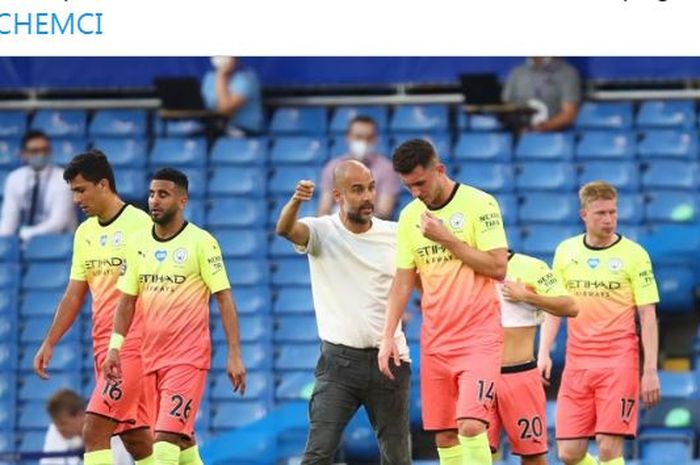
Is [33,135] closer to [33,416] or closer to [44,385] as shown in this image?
[44,385]

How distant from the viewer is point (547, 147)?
20.8 m

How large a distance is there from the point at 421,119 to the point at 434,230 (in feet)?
31.0

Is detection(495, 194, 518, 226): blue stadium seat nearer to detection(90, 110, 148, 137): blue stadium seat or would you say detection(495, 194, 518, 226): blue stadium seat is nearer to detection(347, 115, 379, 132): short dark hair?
detection(347, 115, 379, 132): short dark hair

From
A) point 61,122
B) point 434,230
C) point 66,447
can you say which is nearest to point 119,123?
point 61,122

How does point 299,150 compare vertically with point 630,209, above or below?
above

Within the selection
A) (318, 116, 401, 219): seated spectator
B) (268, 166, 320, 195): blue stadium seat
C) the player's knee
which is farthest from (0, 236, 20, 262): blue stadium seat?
the player's knee

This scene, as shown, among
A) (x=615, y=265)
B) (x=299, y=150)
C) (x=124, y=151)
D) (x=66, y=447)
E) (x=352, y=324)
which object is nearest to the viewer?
(x=352, y=324)

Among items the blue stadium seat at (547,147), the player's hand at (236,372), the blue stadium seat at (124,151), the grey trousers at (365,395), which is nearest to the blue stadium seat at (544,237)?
the blue stadium seat at (547,147)

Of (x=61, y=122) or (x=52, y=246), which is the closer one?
(x=52, y=246)

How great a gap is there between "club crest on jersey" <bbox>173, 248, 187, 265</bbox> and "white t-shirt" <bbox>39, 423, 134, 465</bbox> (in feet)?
17.8

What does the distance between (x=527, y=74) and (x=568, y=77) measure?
406 millimetres

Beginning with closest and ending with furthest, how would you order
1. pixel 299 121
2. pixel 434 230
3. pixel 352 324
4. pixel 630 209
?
1. pixel 434 230
2. pixel 352 324
3. pixel 630 209
4. pixel 299 121

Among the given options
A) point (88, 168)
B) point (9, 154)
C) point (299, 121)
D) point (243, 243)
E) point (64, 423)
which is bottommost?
point (64, 423)
